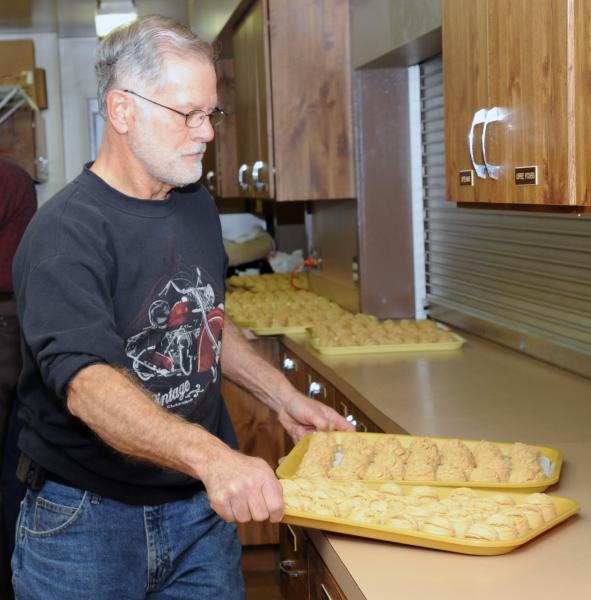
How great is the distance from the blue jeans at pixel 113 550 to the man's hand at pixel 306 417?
0.90ft

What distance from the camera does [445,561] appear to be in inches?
59.6

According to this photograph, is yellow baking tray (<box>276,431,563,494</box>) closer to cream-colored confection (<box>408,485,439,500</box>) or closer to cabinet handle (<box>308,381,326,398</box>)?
cream-colored confection (<box>408,485,439,500</box>)

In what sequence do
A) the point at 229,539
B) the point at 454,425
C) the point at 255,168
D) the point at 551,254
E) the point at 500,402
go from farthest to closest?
the point at 255,168, the point at 551,254, the point at 500,402, the point at 454,425, the point at 229,539

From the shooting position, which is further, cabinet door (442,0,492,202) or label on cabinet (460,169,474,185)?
label on cabinet (460,169,474,185)

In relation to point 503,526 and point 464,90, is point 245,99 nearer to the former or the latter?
point 464,90

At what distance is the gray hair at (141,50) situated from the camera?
190 centimetres

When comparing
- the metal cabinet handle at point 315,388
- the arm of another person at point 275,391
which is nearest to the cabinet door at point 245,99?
the metal cabinet handle at point 315,388

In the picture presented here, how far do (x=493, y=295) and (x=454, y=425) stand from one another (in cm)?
132

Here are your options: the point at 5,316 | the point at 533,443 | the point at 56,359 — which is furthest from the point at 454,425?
the point at 5,316

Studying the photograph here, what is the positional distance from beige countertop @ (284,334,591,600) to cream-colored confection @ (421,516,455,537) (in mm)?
34

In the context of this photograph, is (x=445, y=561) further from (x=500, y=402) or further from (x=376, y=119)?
(x=376, y=119)

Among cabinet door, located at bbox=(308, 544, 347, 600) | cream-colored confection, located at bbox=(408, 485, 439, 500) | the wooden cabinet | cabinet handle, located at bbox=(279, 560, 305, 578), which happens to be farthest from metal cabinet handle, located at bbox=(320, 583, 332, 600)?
the wooden cabinet

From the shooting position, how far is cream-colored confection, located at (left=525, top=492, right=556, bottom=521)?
1.62m

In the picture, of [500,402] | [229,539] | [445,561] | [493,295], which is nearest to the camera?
[445,561]
